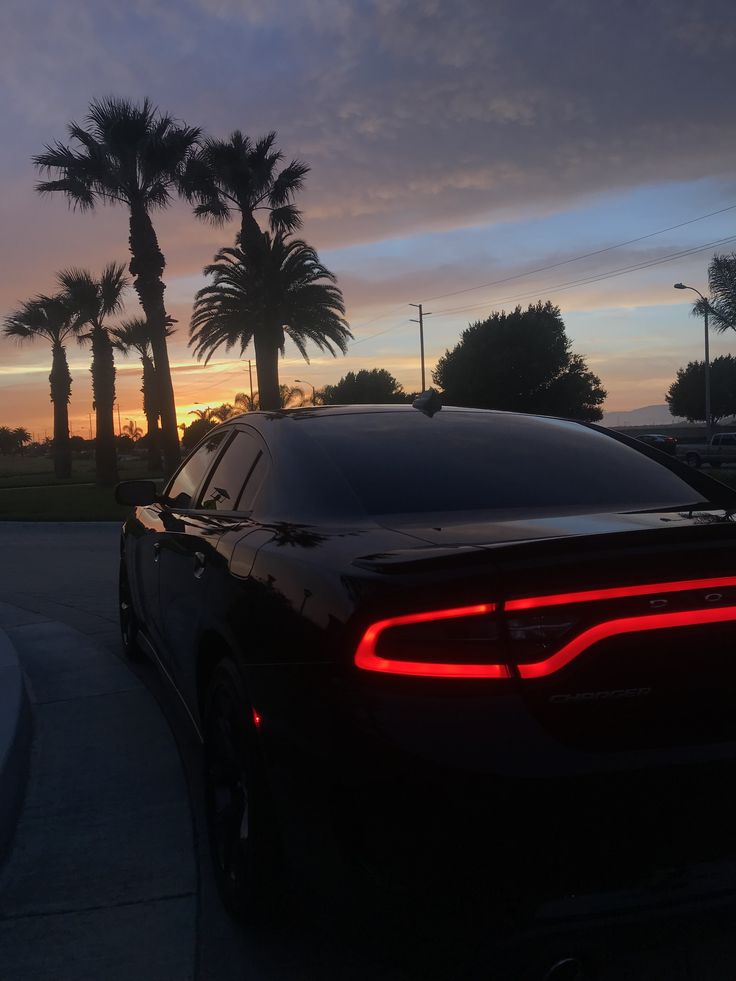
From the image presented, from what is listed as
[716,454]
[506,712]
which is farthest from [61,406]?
[506,712]

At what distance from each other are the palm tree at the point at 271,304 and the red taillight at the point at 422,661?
2689cm

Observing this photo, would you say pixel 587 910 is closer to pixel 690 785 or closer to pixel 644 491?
pixel 690 785

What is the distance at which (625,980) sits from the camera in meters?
2.56

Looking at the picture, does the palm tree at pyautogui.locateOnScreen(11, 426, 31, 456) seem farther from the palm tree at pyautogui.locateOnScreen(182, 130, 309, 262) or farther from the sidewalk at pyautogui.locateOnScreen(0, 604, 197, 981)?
the sidewalk at pyautogui.locateOnScreen(0, 604, 197, 981)

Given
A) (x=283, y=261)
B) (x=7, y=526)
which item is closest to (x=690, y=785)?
(x=7, y=526)

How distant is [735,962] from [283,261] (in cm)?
2876

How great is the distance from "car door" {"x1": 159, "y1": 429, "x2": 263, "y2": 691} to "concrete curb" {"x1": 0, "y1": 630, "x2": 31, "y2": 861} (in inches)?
31.2

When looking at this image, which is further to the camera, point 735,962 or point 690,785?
point 735,962

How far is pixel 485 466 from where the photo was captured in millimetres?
3236

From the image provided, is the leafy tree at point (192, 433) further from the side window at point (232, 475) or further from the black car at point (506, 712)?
the black car at point (506, 712)

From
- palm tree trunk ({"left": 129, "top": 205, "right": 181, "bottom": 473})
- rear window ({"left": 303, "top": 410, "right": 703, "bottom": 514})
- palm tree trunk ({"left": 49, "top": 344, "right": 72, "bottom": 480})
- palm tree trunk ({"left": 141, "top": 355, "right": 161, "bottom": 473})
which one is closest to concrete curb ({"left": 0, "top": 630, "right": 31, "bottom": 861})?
rear window ({"left": 303, "top": 410, "right": 703, "bottom": 514})

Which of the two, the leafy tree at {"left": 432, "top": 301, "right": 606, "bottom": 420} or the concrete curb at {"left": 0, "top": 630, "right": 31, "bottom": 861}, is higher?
the leafy tree at {"left": 432, "top": 301, "right": 606, "bottom": 420}

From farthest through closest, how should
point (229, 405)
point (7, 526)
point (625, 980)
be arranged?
1. point (229, 405)
2. point (7, 526)
3. point (625, 980)

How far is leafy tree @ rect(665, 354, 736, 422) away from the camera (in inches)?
3219
